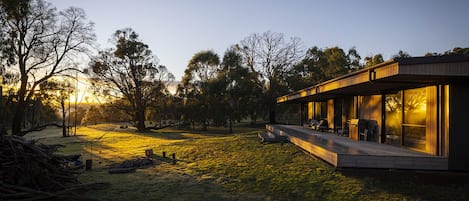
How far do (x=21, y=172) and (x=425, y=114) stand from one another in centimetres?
990

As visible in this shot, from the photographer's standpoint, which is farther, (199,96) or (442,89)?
(199,96)

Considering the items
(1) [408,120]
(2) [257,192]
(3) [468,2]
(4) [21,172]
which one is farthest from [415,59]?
(3) [468,2]

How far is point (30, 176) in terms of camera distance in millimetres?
7215

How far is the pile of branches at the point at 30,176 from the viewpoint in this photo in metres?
6.80

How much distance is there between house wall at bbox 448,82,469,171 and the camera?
724 cm

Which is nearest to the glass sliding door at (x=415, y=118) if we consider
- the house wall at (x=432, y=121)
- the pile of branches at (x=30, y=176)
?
the house wall at (x=432, y=121)

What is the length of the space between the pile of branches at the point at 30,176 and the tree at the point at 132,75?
29.6m

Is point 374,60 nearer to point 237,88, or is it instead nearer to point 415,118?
point 237,88

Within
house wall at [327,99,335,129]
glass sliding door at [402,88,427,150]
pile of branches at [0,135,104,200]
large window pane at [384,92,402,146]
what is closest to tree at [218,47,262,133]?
house wall at [327,99,335,129]

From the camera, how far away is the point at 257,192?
24.5 ft

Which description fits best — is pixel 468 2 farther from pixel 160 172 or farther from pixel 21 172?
pixel 21 172

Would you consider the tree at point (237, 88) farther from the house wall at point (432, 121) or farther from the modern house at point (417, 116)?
the house wall at point (432, 121)

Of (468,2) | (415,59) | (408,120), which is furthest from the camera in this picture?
(468,2)

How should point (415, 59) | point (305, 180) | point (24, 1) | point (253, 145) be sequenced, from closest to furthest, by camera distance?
point (415, 59) < point (305, 180) < point (253, 145) < point (24, 1)
